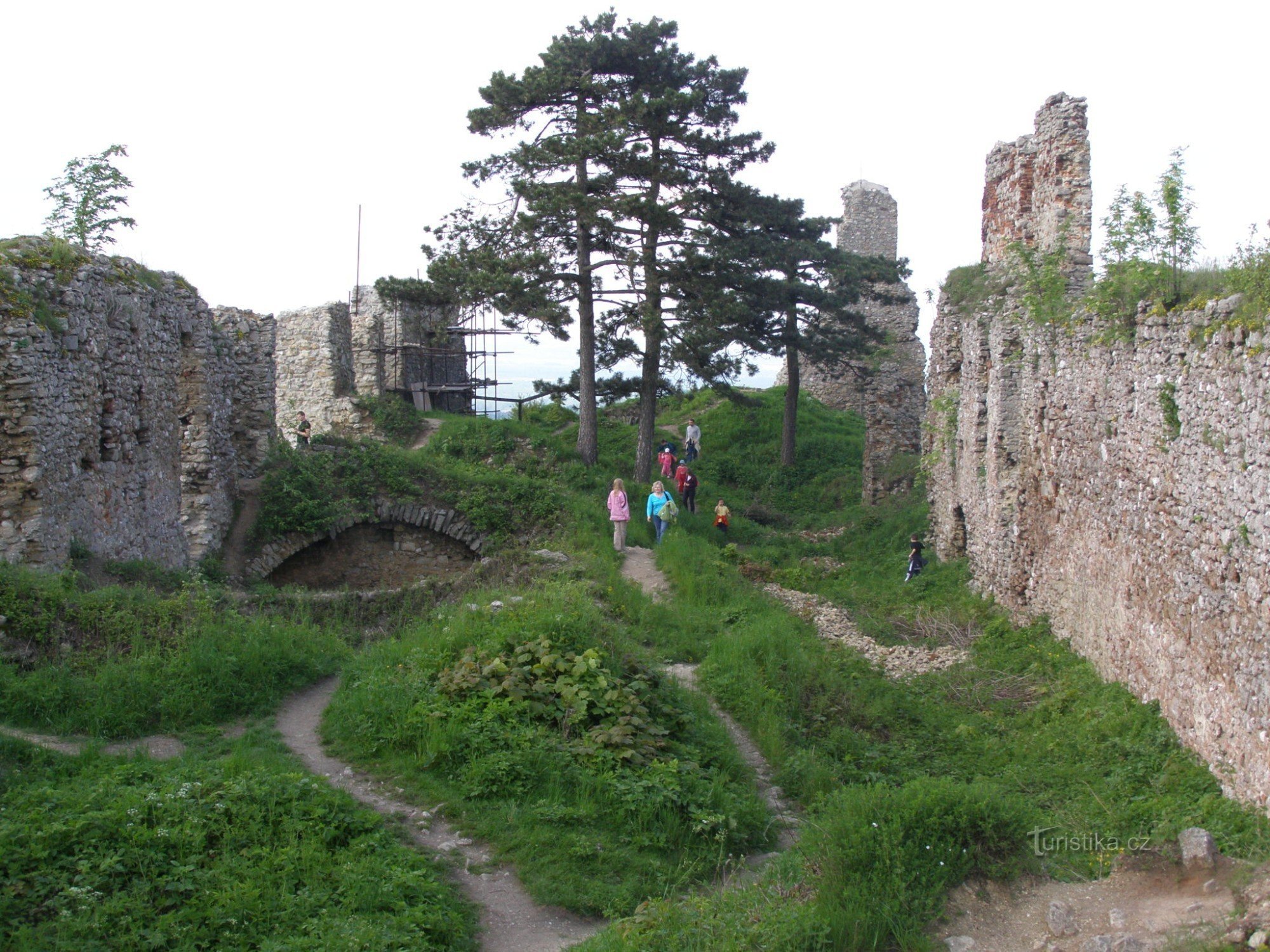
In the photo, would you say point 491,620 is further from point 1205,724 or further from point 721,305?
point 721,305

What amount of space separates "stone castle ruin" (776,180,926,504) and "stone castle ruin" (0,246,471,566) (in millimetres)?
13880

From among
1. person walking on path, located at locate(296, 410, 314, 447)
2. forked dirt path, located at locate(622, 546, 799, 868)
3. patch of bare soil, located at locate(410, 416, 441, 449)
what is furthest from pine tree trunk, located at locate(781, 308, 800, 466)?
forked dirt path, located at locate(622, 546, 799, 868)

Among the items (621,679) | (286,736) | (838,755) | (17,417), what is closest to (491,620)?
(621,679)

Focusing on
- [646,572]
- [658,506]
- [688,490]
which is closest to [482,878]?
[646,572]

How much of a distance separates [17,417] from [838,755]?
789 centimetres

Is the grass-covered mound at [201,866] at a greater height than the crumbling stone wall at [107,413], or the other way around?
the crumbling stone wall at [107,413]

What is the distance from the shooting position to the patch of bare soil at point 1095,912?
4.98 meters

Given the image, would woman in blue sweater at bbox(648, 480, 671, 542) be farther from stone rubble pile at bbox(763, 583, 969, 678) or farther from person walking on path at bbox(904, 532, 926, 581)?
person walking on path at bbox(904, 532, 926, 581)

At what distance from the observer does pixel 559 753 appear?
23.6ft

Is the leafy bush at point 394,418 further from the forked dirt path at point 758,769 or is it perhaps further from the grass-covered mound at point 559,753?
the grass-covered mound at point 559,753

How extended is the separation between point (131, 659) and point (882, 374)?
69.4 feet

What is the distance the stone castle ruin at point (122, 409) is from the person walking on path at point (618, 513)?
590cm

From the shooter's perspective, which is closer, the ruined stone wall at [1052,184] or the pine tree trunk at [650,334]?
the ruined stone wall at [1052,184]

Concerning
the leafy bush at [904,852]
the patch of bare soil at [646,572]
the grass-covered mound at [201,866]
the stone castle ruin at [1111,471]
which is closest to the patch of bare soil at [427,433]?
the patch of bare soil at [646,572]
